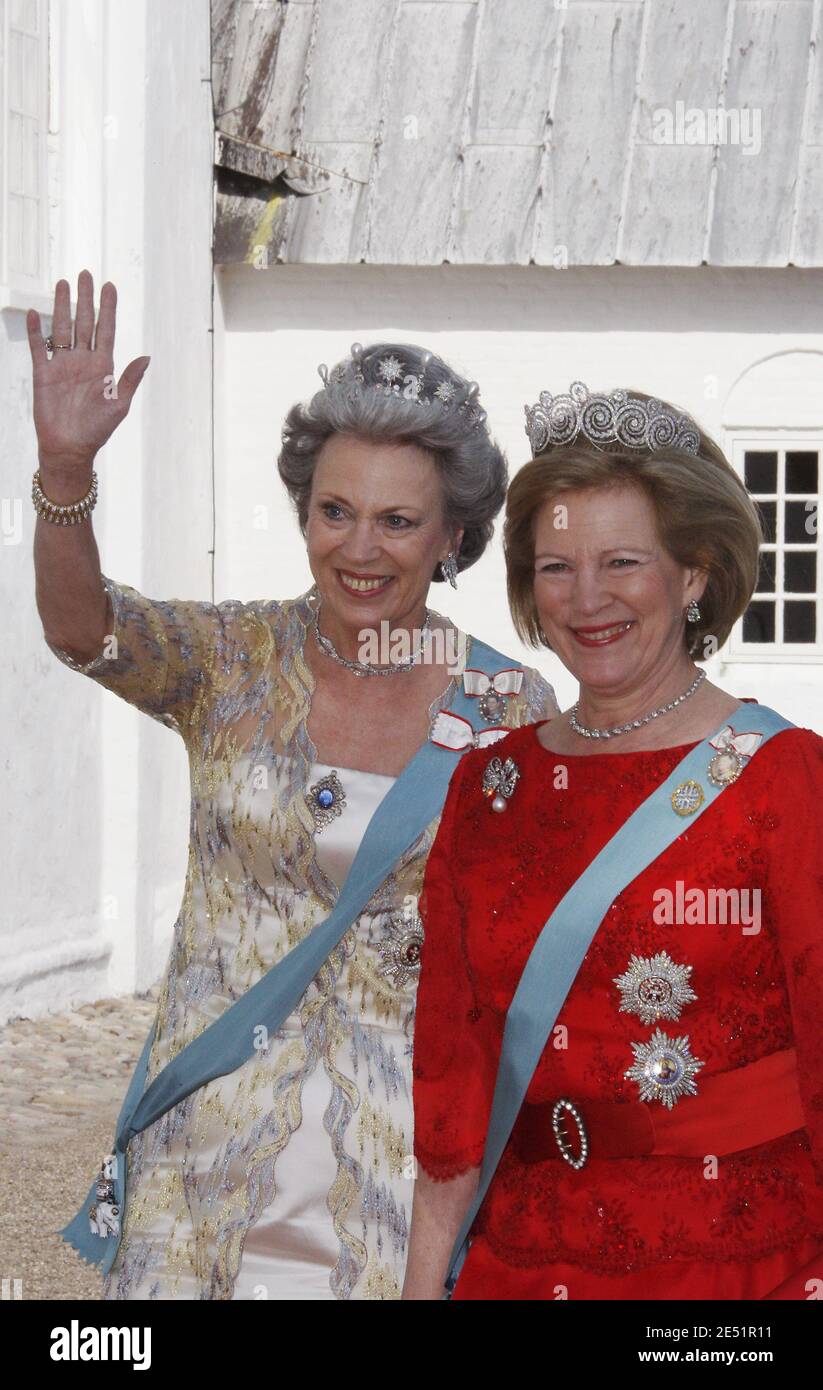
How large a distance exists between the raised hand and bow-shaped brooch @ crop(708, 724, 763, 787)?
1.25 metres

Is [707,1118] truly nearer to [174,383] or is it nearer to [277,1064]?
[277,1064]

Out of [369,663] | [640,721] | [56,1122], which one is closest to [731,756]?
[640,721]

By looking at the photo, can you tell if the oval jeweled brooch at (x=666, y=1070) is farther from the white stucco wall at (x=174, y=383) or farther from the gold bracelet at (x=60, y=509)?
the white stucco wall at (x=174, y=383)

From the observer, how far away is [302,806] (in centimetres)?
348

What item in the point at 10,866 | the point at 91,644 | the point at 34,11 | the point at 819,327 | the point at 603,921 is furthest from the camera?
the point at 819,327

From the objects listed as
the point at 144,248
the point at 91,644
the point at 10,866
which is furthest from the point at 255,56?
the point at 91,644

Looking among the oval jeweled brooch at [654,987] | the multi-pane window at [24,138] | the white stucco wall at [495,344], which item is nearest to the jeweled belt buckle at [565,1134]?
the oval jeweled brooch at [654,987]

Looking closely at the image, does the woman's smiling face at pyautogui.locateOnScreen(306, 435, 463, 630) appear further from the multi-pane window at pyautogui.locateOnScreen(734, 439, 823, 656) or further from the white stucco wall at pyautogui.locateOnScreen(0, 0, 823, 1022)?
the multi-pane window at pyautogui.locateOnScreen(734, 439, 823, 656)

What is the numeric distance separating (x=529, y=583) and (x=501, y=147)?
9.23 metres

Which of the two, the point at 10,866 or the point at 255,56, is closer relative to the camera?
the point at 10,866

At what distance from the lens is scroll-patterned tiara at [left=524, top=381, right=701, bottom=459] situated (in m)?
2.80

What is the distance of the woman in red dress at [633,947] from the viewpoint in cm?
251

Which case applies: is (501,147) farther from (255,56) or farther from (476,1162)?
(476,1162)

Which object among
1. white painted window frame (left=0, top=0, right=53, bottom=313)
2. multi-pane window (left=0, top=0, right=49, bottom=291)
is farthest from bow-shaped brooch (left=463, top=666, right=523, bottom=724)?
multi-pane window (left=0, top=0, right=49, bottom=291)
